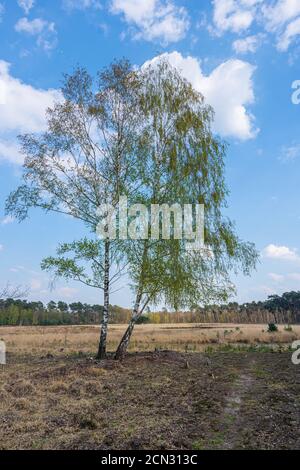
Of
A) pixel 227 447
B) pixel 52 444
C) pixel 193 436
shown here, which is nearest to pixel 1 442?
pixel 52 444

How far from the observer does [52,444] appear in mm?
7176

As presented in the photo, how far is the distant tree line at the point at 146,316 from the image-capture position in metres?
123

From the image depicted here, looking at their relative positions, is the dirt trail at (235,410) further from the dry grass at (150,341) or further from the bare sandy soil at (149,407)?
the dry grass at (150,341)

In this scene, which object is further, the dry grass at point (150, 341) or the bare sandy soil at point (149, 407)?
the dry grass at point (150, 341)

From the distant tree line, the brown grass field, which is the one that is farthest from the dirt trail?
the distant tree line

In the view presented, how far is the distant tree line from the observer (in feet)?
404

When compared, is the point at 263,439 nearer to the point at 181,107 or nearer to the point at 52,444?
the point at 52,444

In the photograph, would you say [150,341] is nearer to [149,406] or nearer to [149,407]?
[149,406]

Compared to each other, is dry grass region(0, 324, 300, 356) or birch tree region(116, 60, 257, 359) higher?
birch tree region(116, 60, 257, 359)

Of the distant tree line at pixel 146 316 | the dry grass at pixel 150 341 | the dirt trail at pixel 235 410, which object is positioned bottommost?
the dirt trail at pixel 235 410

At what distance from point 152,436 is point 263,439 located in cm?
215

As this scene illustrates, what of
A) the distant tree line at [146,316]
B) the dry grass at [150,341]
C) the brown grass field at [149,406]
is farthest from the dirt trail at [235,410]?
the distant tree line at [146,316]

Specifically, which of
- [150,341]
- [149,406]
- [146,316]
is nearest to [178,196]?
[149,406]

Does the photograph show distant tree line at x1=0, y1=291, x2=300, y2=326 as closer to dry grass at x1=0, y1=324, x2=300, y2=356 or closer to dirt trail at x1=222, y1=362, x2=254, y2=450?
dry grass at x1=0, y1=324, x2=300, y2=356
